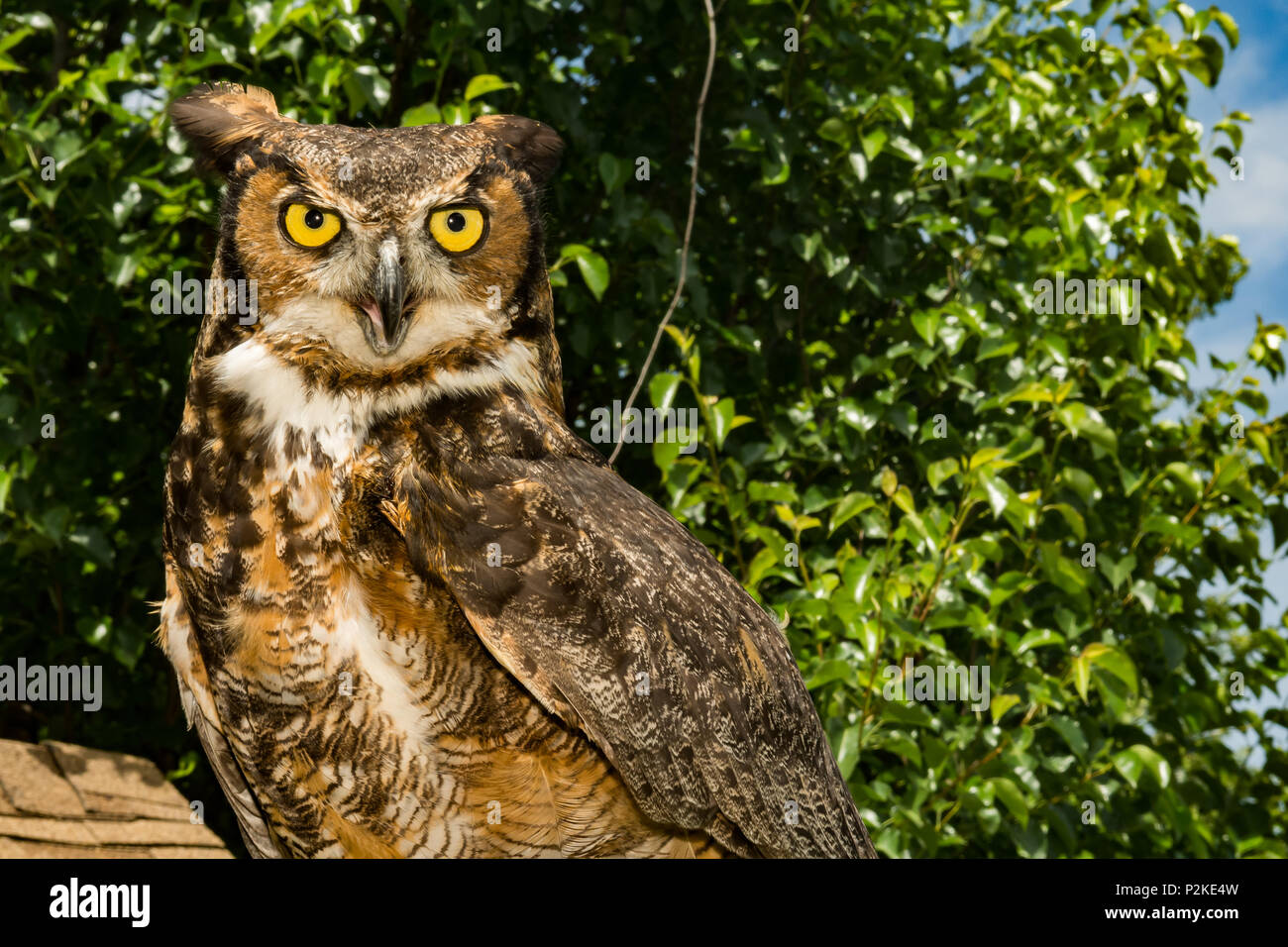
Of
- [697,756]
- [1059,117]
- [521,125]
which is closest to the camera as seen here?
[697,756]

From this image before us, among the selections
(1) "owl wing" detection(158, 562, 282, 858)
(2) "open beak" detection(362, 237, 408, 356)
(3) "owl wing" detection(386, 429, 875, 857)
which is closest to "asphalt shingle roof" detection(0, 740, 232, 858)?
(1) "owl wing" detection(158, 562, 282, 858)

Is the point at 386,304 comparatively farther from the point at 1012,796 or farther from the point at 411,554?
the point at 1012,796

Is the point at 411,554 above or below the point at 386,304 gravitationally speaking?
below

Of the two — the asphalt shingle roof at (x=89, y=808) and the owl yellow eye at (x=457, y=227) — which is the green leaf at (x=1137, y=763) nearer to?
the owl yellow eye at (x=457, y=227)

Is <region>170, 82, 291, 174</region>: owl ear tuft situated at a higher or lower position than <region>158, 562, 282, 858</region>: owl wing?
higher

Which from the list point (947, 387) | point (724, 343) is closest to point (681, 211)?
point (724, 343)

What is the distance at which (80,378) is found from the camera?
9.95 feet

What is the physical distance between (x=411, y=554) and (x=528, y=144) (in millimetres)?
652

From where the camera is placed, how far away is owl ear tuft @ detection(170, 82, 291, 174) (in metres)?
1.46

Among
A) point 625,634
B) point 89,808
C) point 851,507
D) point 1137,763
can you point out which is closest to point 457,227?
point 625,634

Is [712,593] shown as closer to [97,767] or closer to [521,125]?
[521,125]

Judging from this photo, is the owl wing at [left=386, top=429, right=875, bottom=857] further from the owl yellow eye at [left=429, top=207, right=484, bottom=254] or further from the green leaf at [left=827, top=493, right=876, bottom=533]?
the green leaf at [left=827, top=493, right=876, bottom=533]

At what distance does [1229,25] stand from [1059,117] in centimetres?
52

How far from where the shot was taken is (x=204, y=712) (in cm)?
151
